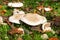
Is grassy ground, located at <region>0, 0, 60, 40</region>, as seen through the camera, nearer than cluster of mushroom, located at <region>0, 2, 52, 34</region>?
Yes

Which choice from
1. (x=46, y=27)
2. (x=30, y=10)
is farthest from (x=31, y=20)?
(x=30, y=10)

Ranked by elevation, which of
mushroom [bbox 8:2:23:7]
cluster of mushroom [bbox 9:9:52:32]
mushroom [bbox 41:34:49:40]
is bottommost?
mushroom [bbox 41:34:49:40]

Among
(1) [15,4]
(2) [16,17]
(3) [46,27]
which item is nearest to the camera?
(3) [46,27]

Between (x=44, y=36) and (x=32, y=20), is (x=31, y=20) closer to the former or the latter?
(x=32, y=20)

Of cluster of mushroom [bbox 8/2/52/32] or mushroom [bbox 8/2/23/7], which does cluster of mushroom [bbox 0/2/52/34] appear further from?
mushroom [bbox 8/2/23/7]

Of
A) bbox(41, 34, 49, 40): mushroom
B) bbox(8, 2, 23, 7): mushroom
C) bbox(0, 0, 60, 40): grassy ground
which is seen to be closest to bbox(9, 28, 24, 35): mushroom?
bbox(0, 0, 60, 40): grassy ground

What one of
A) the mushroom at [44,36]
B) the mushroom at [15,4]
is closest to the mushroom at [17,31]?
the mushroom at [44,36]

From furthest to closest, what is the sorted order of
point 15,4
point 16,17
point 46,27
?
point 15,4, point 16,17, point 46,27

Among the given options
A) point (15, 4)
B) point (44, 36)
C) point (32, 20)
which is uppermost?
point (15, 4)

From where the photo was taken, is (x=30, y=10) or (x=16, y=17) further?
(x=30, y=10)

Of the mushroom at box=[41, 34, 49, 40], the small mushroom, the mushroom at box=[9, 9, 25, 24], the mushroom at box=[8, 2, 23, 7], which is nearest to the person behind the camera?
the mushroom at box=[41, 34, 49, 40]

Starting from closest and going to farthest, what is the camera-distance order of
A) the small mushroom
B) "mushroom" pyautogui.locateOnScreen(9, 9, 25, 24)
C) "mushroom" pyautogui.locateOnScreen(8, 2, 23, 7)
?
the small mushroom, "mushroom" pyautogui.locateOnScreen(9, 9, 25, 24), "mushroom" pyautogui.locateOnScreen(8, 2, 23, 7)

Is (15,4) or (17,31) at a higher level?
(15,4)
